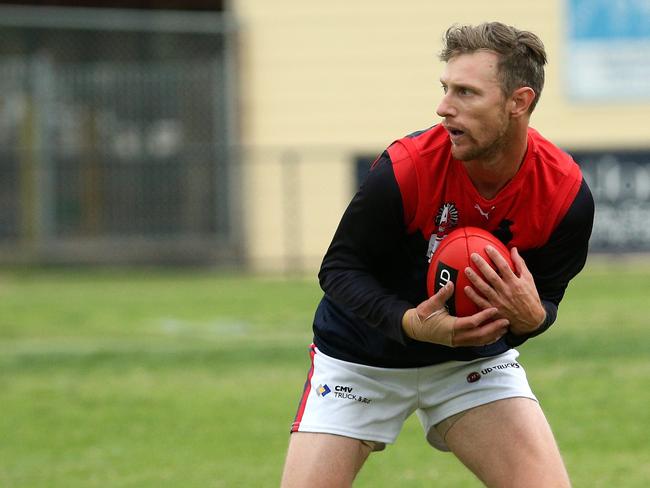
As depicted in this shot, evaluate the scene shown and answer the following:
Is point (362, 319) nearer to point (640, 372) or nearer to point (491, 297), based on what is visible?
point (491, 297)

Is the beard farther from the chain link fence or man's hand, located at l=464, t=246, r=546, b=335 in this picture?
the chain link fence

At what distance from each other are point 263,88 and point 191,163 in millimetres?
2089

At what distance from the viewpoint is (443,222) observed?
15.2 feet

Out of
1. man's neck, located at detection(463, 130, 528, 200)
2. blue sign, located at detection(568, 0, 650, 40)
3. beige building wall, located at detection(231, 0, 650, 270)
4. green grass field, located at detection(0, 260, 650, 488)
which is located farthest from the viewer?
beige building wall, located at detection(231, 0, 650, 270)

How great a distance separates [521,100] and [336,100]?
16459 millimetres

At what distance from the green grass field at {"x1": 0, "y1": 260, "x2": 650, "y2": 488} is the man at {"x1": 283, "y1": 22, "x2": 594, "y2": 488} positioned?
2.25 meters

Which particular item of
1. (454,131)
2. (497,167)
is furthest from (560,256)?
(454,131)

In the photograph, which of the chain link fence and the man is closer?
the man

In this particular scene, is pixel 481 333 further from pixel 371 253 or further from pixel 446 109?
pixel 446 109

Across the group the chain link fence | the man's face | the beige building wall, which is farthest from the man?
the beige building wall

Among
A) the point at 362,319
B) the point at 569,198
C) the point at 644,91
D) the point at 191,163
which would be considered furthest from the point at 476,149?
the point at 644,91

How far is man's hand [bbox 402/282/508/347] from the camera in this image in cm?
434

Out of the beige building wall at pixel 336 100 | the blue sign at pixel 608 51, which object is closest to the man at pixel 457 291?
the beige building wall at pixel 336 100

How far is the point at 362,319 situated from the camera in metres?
4.69
